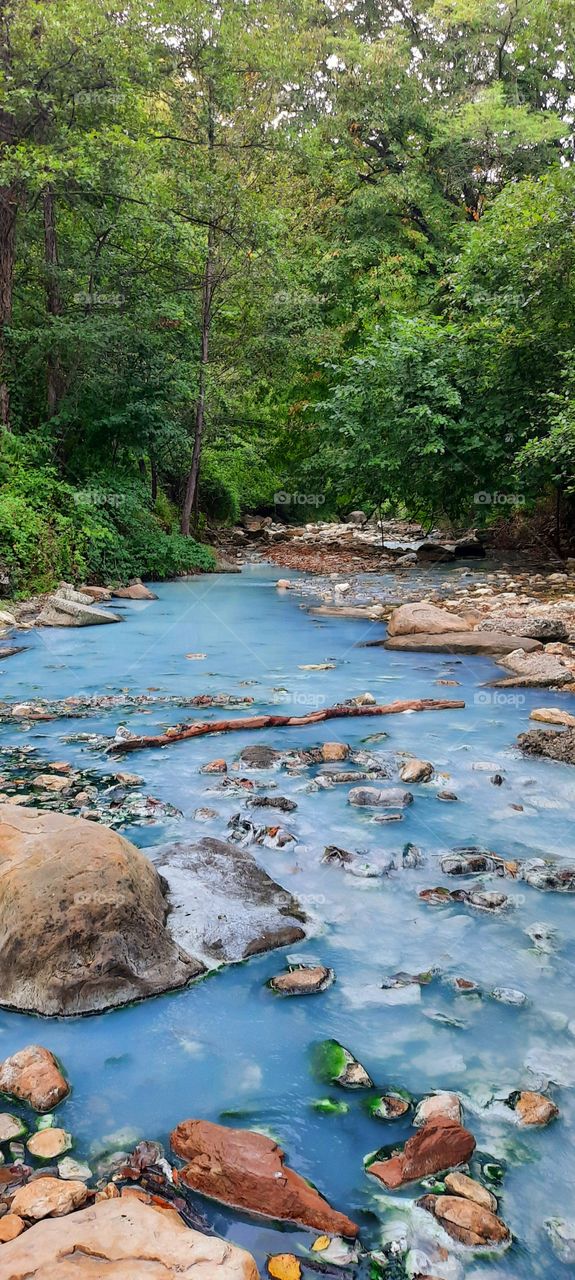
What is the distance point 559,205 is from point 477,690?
27.6 feet

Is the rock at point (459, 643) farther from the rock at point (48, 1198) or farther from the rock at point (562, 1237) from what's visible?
the rock at point (48, 1198)

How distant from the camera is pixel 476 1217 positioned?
5.24 ft

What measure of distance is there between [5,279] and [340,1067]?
14195 mm

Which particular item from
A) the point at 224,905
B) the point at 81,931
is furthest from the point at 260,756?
the point at 81,931

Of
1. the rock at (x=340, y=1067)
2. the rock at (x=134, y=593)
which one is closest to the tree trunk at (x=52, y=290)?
the rock at (x=134, y=593)

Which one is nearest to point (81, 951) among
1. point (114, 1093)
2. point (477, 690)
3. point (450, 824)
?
point (114, 1093)

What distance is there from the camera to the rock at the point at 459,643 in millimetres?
7551

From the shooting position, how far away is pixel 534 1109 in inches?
74.9

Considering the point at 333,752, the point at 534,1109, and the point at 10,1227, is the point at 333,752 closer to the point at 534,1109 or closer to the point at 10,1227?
the point at 534,1109

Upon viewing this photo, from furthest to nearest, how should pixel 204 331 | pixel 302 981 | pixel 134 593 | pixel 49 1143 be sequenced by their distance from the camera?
pixel 204 331
pixel 134 593
pixel 302 981
pixel 49 1143

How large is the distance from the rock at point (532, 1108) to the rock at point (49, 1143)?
40.0 inches

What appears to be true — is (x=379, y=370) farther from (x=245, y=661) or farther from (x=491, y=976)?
(x=491, y=976)

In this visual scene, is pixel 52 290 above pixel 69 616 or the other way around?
above

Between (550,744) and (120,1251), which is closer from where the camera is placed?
(120,1251)
